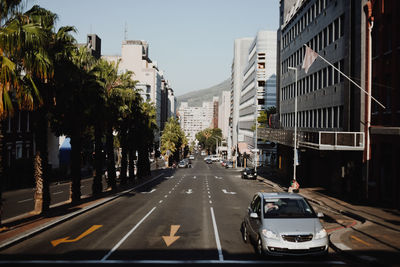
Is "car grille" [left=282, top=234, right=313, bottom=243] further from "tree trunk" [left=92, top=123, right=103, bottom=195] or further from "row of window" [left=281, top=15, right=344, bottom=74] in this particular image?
"row of window" [left=281, top=15, right=344, bottom=74]

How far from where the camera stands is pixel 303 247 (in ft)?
38.8

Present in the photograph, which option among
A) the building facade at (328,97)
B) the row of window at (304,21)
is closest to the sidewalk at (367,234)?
the building facade at (328,97)

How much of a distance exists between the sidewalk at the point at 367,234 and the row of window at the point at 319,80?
13.2m

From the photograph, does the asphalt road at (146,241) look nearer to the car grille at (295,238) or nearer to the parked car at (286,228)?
the parked car at (286,228)

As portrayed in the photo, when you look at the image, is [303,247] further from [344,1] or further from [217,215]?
[344,1]

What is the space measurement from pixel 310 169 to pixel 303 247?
3626 cm

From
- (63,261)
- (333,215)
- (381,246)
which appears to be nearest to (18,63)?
(63,261)

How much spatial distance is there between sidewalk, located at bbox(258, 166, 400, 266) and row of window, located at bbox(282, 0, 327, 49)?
73.5ft

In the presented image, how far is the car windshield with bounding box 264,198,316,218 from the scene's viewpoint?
13.2 metres

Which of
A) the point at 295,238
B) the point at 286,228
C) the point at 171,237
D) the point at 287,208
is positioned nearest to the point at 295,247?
the point at 295,238

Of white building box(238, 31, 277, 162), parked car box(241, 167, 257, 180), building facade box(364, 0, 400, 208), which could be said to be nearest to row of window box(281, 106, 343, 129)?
building facade box(364, 0, 400, 208)

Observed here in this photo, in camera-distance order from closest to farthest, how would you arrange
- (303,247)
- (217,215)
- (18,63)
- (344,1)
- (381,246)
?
(303,247) < (381,246) < (18,63) < (217,215) < (344,1)

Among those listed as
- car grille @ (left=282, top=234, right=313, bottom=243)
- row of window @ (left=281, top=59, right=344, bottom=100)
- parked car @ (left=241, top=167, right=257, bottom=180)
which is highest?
row of window @ (left=281, top=59, right=344, bottom=100)

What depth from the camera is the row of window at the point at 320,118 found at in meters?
35.5
